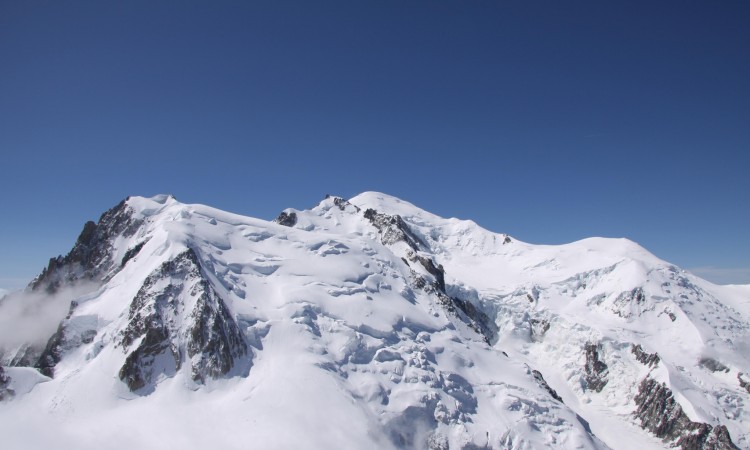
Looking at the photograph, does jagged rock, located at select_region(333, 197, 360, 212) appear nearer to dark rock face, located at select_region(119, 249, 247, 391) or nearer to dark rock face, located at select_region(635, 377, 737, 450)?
dark rock face, located at select_region(119, 249, 247, 391)

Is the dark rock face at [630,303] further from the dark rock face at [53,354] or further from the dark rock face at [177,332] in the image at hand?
the dark rock face at [53,354]

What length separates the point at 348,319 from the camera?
2736 inches

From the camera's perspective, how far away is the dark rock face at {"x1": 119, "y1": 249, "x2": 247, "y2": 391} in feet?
185

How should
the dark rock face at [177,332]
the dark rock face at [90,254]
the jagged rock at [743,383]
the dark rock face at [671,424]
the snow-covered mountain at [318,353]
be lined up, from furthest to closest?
1. the jagged rock at [743,383]
2. the dark rock face at [90,254]
3. the dark rock face at [671,424]
4. the dark rock face at [177,332]
5. the snow-covered mountain at [318,353]

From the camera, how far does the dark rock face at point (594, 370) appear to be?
338 feet

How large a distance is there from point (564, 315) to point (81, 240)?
354ft

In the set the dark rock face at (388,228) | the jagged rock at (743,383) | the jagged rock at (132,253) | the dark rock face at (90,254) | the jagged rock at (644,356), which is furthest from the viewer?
the dark rock face at (388,228)

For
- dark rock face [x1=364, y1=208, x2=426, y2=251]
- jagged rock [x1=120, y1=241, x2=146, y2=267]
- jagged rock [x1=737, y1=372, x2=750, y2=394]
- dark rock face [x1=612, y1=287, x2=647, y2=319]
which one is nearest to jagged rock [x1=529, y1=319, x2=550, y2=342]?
dark rock face [x1=612, y1=287, x2=647, y2=319]

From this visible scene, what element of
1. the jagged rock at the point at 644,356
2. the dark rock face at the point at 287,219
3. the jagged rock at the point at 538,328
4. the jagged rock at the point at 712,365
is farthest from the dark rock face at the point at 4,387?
the jagged rock at the point at 712,365

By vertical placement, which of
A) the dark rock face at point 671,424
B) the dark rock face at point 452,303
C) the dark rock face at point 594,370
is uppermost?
the dark rock face at point 452,303

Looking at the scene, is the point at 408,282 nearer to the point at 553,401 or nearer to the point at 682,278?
the point at 553,401

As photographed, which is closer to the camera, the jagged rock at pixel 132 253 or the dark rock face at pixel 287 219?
the jagged rock at pixel 132 253

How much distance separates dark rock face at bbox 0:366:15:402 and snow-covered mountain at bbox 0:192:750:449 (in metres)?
0.21

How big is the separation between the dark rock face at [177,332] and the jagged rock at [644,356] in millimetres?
83613
